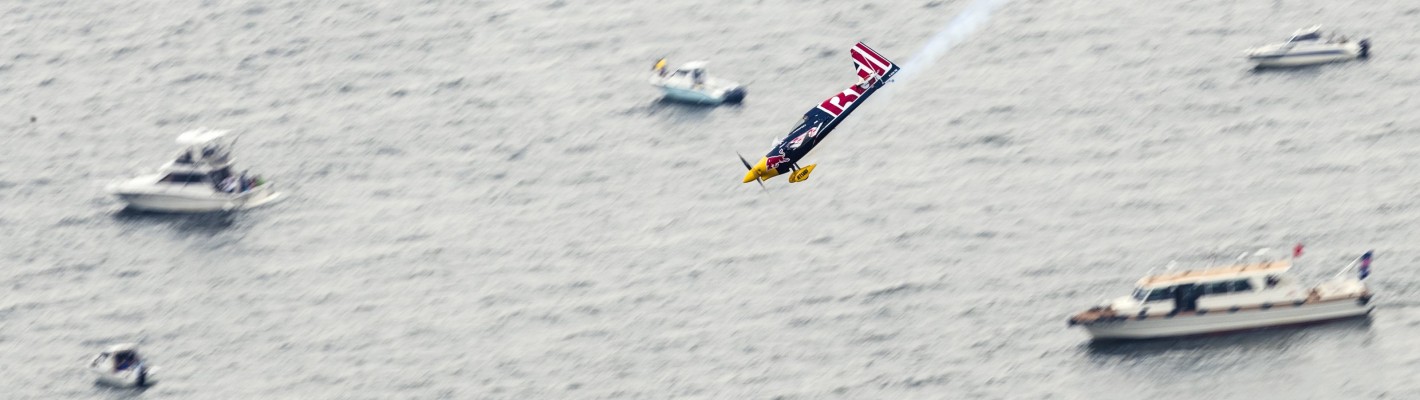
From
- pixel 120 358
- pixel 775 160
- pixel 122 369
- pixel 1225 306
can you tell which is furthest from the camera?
pixel 120 358

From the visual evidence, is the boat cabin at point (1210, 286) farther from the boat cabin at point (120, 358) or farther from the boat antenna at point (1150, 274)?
the boat cabin at point (120, 358)

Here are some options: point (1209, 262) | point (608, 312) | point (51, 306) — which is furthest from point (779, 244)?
point (51, 306)

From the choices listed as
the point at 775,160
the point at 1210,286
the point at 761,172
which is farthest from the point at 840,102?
the point at 1210,286

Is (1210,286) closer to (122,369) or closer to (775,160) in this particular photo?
(775,160)

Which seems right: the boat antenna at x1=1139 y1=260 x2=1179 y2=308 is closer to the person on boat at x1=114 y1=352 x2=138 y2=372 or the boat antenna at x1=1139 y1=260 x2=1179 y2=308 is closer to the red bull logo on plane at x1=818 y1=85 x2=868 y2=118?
the red bull logo on plane at x1=818 y1=85 x2=868 y2=118

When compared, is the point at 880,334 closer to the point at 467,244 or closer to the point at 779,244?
the point at 779,244

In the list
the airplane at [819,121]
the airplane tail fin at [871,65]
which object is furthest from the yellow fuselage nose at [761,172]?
the airplane tail fin at [871,65]
